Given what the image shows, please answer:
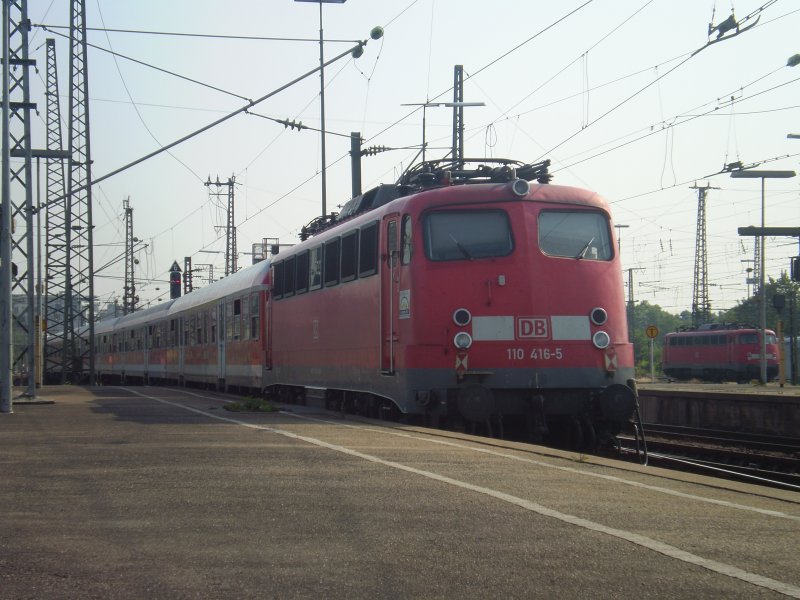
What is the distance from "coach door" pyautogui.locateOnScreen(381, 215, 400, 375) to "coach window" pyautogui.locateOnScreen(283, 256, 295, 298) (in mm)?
5975

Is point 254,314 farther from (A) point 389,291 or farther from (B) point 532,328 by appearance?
(B) point 532,328

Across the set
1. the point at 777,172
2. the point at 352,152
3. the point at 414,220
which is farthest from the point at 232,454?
the point at 777,172

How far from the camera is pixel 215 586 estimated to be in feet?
15.3

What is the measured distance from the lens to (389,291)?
42.9 ft

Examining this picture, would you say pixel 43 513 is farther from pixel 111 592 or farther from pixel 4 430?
pixel 4 430

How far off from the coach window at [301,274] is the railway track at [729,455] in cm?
636

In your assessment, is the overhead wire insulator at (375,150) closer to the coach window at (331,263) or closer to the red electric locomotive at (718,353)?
the coach window at (331,263)

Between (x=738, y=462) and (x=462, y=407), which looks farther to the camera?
(x=738, y=462)

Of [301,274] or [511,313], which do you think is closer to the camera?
[511,313]

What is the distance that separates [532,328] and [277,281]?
362 inches

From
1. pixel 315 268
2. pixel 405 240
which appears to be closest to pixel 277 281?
pixel 315 268

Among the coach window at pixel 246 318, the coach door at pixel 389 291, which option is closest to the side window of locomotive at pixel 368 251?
the coach door at pixel 389 291

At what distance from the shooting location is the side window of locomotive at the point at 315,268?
17.0 metres

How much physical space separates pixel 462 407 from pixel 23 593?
761cm
